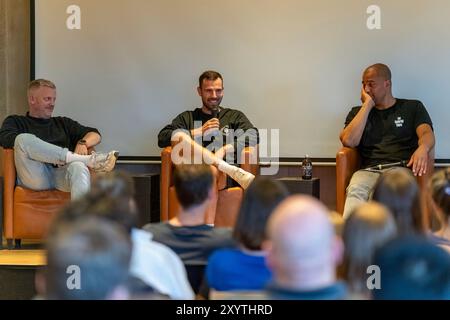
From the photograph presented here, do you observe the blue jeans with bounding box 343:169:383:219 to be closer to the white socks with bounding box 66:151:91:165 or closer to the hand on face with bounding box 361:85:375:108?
the hand on face with bounding box 361:85:375:108

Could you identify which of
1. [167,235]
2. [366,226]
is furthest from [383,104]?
[366,226]

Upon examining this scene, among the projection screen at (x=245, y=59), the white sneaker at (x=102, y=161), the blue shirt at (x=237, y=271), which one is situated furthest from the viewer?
the projection screen at (x=245, y=59)

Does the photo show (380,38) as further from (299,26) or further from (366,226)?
(366,226)

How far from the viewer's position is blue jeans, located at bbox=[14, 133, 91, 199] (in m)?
4.76

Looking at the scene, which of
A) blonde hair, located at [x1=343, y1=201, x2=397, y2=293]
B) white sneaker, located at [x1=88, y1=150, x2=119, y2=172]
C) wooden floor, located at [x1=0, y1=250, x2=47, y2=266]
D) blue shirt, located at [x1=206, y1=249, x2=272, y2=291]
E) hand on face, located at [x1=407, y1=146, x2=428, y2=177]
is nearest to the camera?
blonde hair, located at [x1=343, y1=201, x2=397, y2=293]

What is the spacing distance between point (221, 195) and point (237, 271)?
2.82 metres

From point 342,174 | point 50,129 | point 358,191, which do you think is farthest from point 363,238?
point 50,129

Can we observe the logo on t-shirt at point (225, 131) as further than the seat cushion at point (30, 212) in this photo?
Yes

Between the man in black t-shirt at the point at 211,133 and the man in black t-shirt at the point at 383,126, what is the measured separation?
725 millimetres

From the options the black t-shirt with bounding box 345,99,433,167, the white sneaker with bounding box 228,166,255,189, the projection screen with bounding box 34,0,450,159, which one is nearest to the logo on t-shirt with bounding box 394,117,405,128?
the black t-shirt with bounding box 345,99,433,167

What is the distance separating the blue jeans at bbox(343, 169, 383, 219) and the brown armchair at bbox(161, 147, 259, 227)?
66cm

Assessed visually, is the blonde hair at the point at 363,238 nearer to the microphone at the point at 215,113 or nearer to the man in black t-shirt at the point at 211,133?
the man in black t-shirt at the point at 211,133

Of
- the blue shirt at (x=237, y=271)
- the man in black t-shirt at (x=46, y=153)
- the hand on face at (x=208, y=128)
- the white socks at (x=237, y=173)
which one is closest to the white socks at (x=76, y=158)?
the man in black t-shirt at (x=46, y=153)

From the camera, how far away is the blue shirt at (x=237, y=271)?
80.2 inches
